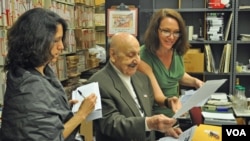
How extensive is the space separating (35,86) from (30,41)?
0.19m

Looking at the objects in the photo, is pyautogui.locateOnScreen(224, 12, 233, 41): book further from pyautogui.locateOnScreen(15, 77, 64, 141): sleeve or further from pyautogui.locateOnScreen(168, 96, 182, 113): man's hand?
pyautogui.locateOnScreen(15, 77, 64, 141): sleeve

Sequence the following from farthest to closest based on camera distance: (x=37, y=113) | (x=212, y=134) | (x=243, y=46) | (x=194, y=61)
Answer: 1. (x=243, y=46)
2. (x=194, y=61)
3. (x=212, y=134)
4. (x=37, y=113)

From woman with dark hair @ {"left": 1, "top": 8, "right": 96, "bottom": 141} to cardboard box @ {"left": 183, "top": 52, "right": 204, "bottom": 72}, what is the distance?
9.48 ft

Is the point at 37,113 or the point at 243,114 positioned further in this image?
the point at 243,114

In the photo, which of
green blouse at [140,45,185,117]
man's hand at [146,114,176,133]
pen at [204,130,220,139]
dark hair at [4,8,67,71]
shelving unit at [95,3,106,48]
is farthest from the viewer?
shelving unit at [95,3,106,48]

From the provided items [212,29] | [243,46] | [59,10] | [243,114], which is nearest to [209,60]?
[212,29]

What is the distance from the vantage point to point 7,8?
9.66ft

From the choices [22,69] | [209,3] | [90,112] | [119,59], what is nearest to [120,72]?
[119,59]

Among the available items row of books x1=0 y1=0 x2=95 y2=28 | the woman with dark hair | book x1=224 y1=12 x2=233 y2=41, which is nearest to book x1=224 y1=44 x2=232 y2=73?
book x1=224 y1=12 x2=233 y2=41

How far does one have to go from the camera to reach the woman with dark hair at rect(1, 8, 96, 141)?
4.08ft

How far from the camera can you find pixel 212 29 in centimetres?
426

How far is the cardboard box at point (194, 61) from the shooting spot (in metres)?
4.18

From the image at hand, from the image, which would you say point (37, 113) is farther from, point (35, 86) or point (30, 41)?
point (30, 41)

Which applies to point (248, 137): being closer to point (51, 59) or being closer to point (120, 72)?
point (120, 72)
